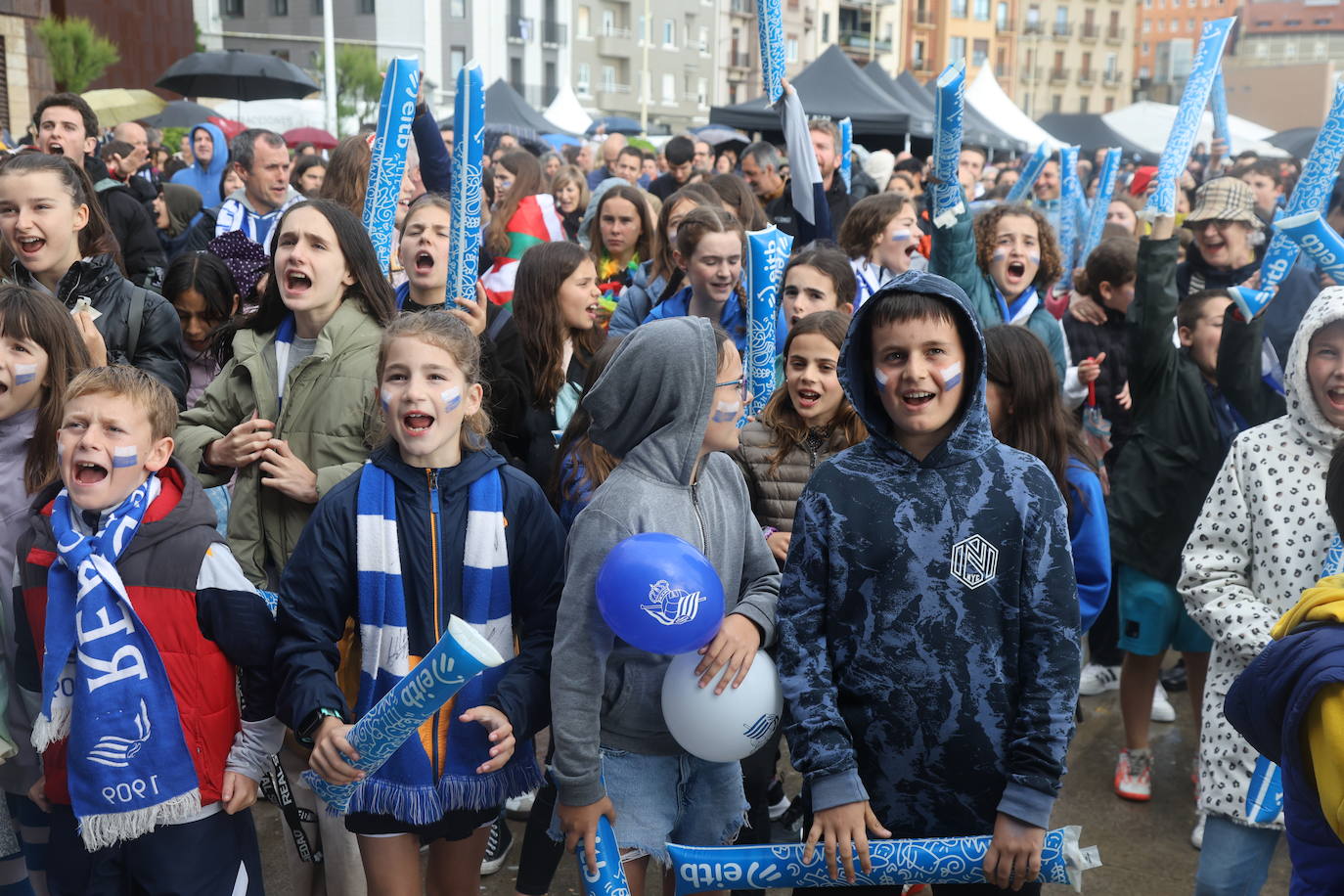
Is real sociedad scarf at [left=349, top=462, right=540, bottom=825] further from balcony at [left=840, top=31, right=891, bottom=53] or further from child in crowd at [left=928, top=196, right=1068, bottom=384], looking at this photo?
balcony at [left=840, top=31, right=891, bottom=53]

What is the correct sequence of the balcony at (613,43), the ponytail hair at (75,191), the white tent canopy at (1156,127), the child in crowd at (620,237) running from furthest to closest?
the balcony at (613,43), the white tent canopy at (1156,127), the child in crowd at (620,237), the ponytail hair at (75,191)

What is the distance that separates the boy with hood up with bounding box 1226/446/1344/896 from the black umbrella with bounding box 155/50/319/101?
16212 mm

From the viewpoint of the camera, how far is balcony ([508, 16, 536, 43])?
61969 millimetres

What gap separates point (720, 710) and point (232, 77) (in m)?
16.3

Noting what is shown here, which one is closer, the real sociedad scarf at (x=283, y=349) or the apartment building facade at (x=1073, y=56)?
the real sociedad scarf at (x=283, y=349)

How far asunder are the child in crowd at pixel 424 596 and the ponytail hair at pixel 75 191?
1685 mm

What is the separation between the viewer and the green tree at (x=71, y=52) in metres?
25.4

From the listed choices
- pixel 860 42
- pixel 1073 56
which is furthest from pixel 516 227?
pixel 1073 56

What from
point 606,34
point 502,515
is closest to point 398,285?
point 502,515

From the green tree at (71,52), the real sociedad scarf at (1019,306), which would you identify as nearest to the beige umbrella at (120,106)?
the green tree at (71,52)

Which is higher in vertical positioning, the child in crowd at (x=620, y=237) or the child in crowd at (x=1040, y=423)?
the child in crowd at (x=620, y=237)

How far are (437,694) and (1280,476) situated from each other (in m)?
2.25

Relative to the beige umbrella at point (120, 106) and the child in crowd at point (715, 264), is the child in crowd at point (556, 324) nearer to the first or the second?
the child in crowd at point (715, 264)

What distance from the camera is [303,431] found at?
3.26 metres
